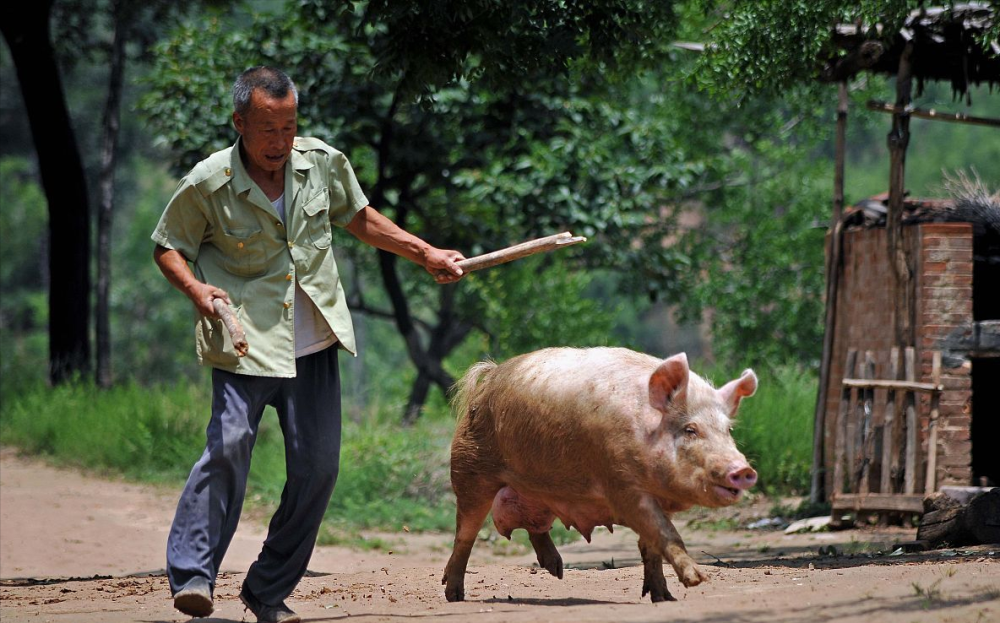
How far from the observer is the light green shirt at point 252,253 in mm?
4793

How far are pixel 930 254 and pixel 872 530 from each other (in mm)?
2248

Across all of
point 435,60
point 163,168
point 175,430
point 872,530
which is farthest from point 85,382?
point 163,168

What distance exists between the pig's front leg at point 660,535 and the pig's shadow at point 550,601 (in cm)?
43

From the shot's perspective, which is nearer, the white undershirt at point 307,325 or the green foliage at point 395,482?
the white undershirt at point 307,325

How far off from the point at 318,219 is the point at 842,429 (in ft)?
20.7

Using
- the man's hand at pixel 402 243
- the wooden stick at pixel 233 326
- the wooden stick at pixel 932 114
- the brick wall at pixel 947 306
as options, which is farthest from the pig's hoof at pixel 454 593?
the wooden stick at pixel 932 114

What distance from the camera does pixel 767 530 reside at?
10.1 m

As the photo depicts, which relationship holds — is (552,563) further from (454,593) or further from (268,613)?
(268,613)

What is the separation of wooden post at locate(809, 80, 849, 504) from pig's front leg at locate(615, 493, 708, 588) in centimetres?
607

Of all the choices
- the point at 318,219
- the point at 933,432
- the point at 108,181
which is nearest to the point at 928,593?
the point at 318,219

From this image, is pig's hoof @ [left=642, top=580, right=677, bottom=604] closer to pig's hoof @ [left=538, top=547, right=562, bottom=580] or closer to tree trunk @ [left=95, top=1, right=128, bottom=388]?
pig's hoof @ [left=538, top=547, right=562, bottom=580]

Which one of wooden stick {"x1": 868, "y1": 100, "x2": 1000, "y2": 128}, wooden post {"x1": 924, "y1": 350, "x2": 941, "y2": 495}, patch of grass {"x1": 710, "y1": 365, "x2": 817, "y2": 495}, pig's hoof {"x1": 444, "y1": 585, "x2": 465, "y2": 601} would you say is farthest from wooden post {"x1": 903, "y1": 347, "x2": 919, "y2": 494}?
pig's hoof {"x1": 444, "y1": 585, "x2": 465, "y2": 601}

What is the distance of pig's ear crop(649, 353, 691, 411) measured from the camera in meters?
4.88

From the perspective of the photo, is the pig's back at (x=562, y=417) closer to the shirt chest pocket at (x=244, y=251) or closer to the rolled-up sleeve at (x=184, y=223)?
the shirt chest pocket at (x=244, y=251)
